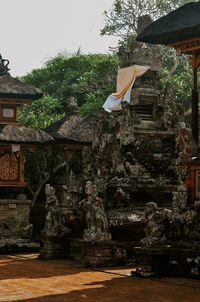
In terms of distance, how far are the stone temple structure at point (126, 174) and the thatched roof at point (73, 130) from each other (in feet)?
15.2

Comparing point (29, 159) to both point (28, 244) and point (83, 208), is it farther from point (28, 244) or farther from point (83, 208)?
point (83, 208)

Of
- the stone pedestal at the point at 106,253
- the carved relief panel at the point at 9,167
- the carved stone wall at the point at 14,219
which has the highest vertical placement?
the carved relief panel at the point at 9,167

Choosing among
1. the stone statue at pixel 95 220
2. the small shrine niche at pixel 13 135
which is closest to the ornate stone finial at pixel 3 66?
the small shrine niche at pixel 13 135

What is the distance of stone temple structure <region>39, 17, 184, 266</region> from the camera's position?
675 inches

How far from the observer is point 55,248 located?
760 inches

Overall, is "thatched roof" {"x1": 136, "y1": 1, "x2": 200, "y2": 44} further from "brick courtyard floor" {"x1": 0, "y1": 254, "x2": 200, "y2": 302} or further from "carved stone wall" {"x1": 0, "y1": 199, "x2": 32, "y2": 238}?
"carved stone wall" {"x1": 0, "y1": 199, "x2": 32, "y2": 238}

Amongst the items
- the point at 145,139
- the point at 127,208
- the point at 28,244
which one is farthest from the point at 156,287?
the point at 28,244

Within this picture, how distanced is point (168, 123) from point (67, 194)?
4344 mm

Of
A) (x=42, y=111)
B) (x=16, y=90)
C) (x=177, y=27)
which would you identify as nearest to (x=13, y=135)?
(x=16, y=90)

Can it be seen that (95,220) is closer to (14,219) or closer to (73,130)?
(14,219)

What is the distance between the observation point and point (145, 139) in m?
19.9

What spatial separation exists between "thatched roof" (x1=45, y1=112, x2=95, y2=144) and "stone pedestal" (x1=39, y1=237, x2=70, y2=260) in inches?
287

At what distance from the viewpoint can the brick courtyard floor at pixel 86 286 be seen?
11.4 metres

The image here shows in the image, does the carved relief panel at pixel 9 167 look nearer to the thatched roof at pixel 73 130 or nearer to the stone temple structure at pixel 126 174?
the thatched roof at pixel 73 130
